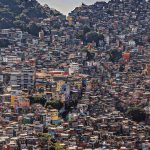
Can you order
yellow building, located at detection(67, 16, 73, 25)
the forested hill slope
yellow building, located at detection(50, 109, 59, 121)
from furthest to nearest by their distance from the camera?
Result: yellow building, located at detection(67, 16, 73, 25), the forested hill slope, yellow building, located at detection(50, 109, 59, 121)

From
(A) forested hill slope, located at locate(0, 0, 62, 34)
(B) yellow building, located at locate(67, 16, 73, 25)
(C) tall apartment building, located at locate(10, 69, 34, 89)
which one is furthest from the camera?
(B) yellow building, located at locate(67, 16, 73, 25)

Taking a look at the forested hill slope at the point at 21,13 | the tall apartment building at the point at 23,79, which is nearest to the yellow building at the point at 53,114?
the tall apartment building at the point at 23,79

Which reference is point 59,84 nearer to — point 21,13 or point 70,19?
point 21,13

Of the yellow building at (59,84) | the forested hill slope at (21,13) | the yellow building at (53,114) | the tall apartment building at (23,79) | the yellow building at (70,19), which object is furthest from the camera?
the yellow building at (70,19)

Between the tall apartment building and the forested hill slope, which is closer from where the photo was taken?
the tall apartment building

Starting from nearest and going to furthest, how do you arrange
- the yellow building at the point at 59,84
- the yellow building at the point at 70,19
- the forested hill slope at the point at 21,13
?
the yellow building at the point at 59,84
the forested hill slope at the point at 21,13
the yellow building at the point at 70,19

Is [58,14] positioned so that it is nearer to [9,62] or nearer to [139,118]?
[9,62]

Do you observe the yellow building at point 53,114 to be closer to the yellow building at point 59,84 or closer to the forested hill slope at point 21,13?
the yellow building at point 59,84

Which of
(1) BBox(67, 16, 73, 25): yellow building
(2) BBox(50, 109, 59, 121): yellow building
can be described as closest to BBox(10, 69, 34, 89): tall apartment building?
(2) BBox(50, 109, 59, 121): yellow building

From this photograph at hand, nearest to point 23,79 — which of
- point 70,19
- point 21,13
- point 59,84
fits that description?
point 59,84

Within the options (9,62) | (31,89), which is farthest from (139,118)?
(9,62)

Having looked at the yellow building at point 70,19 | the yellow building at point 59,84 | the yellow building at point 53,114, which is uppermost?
the yellow building at point 70,19

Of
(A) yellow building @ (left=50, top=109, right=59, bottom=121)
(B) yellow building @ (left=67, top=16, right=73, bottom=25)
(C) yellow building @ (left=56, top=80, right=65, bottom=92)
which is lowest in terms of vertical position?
(A) yellow building @ (left=50, top=109, right=59, bottom=121)

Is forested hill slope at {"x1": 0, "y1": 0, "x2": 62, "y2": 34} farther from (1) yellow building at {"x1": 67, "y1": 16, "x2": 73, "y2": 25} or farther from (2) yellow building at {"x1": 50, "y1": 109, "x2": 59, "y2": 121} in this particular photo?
(2) yellow building at {"x1": 50, "y1": 109, "x2": 59, "y2": 121}
